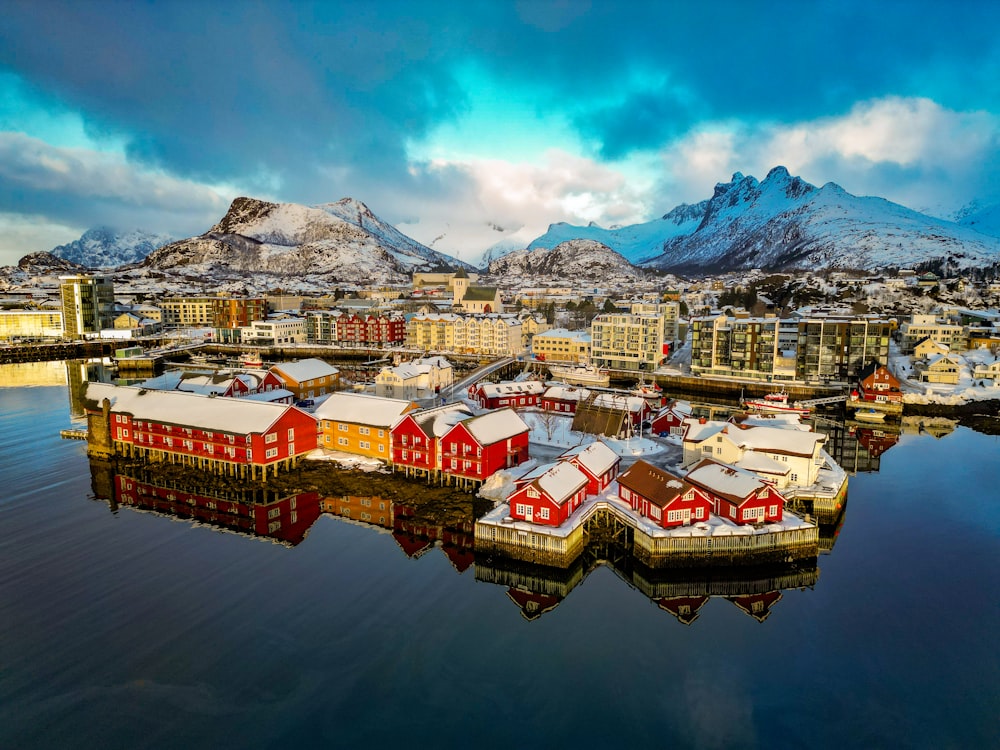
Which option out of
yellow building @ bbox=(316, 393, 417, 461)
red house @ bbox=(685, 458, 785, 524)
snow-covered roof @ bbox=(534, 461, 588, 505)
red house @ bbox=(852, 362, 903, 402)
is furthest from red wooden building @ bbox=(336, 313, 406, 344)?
red house @ bbox=(685, 458, 785, 524)

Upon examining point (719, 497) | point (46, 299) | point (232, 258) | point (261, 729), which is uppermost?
point (232, 258)

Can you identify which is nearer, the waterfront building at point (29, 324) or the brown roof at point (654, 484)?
the brown roof at point (654, 484)

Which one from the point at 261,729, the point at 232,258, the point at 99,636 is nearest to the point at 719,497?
the point at 261,729

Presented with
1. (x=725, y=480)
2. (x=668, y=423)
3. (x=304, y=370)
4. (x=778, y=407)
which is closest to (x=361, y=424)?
(x=725, y=480)

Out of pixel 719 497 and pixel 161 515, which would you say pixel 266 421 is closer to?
pixel 161 515

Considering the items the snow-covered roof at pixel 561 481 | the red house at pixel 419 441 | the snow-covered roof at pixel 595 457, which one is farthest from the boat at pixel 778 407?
the red house at pixel 419 441

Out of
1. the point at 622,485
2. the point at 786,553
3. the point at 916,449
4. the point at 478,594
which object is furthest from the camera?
the point at 916,449

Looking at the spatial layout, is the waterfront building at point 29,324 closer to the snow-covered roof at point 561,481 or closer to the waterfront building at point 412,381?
the waterfront building at point 412,381

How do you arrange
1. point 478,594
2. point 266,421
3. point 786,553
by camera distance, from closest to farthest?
point 478,594 → point 786,553 → point 266,421
